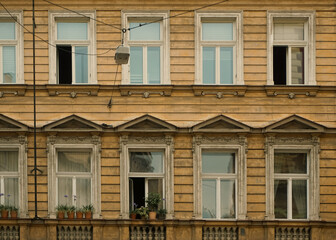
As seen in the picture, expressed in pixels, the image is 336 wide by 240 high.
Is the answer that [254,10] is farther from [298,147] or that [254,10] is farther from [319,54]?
[298,147]

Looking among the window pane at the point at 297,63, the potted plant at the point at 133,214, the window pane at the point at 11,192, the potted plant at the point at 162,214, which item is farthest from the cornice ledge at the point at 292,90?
the window pane at the point at 11,192

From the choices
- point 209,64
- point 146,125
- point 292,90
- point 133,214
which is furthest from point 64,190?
point 292,90

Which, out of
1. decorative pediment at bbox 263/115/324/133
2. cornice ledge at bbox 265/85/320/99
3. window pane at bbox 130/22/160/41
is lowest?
decorative pediment at bbox 263/115/324/133

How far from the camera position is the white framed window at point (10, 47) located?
14188 mm

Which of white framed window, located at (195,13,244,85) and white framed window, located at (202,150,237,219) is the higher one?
white framed window, located at (195,13,244,85)

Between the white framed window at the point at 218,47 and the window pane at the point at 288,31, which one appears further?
the window pane at the point at 288,31

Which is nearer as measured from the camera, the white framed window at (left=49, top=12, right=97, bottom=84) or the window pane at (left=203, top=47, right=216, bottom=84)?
the white framed window at (left=49, top=12, right=97, bottom=84)

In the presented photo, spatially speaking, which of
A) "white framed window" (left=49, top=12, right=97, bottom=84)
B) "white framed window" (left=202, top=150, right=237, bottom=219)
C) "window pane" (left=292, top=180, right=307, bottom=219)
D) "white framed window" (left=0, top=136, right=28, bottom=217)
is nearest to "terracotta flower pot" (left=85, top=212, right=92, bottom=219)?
"white framed window" (left=0, top=136, right=28, bottom=217)

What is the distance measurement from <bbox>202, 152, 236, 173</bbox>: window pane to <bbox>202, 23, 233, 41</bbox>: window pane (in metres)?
3.34

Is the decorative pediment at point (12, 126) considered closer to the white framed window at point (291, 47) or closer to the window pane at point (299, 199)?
the white framed window at point (291, 47)

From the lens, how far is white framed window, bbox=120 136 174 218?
45.4 feet

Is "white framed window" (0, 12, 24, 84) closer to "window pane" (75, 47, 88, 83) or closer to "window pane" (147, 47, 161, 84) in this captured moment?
"window pane" (75, 47, 88, 83)

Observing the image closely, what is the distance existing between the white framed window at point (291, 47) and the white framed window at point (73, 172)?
5.63 meters

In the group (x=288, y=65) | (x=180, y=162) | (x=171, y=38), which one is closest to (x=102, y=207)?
(x=180, y=162)
